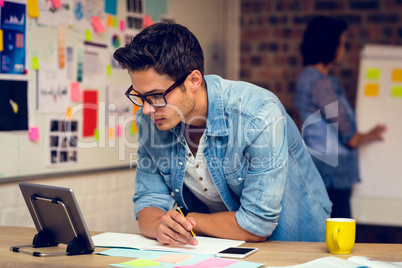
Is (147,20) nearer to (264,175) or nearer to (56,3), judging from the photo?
(56,3)

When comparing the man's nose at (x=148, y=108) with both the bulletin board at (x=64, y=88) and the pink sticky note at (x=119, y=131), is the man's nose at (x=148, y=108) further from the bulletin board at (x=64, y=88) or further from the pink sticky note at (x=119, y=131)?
the pink sticky note at (x=119, y=131)

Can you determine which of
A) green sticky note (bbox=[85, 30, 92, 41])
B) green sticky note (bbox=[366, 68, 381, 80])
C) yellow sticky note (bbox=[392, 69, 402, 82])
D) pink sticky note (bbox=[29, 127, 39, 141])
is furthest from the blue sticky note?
yellow sticky note (bbox=[392, 69, 402, 82])

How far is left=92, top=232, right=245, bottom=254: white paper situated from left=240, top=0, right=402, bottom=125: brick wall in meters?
2.62

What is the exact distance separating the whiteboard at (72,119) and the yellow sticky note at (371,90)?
1.56 m

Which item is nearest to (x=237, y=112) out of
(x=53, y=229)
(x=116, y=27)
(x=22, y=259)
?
(x=53, y=229)

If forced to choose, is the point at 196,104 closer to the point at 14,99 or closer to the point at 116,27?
the point at 14,99

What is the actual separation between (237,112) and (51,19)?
126cm

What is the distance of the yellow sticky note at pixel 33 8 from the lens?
249 cm

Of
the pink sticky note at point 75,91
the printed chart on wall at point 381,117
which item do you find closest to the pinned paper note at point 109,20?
the pink sticky note at point 75,91

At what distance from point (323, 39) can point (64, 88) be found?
1579mm

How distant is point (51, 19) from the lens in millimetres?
2639

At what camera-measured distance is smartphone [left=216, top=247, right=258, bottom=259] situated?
151 cm

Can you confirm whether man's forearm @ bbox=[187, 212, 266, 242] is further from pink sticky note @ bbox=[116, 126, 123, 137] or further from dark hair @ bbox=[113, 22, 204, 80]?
pink sticky note @ bbox=[116, 126, 123, 137]

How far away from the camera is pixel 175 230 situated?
1.66 m
